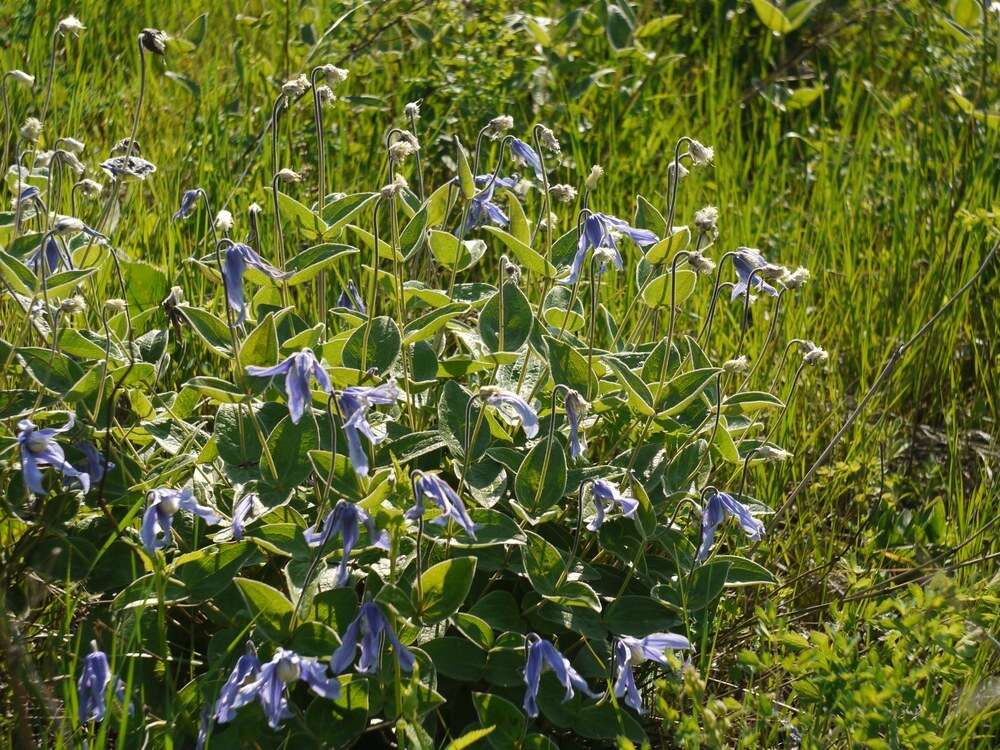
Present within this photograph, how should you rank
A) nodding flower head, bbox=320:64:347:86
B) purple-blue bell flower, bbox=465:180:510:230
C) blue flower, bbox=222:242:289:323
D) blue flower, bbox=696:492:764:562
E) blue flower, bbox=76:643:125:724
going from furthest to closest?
purple-blue bell flower, bbox=465:180:510:230 < nodding flower head, bbox=320:64:347:86 < blue flower, bbox=696:492:764:562 < blue flower, bbox=222:242:289:323 < blue flower, bbox=76:643:125:724

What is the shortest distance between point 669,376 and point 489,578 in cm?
56

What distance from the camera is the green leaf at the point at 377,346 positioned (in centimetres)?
208

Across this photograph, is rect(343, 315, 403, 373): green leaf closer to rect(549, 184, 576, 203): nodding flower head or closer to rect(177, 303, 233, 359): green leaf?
rect(177, 303, 233, 359): green leaf

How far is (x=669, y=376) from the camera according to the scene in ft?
7.62

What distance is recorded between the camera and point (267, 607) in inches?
70.9

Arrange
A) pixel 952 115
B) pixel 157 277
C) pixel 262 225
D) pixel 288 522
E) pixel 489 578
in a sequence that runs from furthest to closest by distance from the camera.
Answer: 1. pixel 952 115
2. pixel 262 225
3. pixel 157 277
4. pixel 489 578
5. pixel 288 522

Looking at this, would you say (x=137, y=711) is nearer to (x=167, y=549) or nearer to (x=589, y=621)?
(x=167, y=549)

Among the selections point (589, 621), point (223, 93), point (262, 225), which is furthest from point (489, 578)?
point (223, 93)

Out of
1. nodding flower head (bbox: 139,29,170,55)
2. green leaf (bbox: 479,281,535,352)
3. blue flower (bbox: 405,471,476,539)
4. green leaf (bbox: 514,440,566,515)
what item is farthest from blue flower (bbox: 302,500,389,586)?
nodding flower head (bbox: 139,29,170,55)

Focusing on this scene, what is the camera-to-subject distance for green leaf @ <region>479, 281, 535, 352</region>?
7.30 feet

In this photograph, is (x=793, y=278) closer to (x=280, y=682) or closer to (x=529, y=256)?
(x=529, y=256)

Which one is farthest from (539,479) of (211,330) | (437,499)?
(211,330)

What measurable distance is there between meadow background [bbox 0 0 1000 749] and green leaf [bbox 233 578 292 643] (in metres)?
0.36

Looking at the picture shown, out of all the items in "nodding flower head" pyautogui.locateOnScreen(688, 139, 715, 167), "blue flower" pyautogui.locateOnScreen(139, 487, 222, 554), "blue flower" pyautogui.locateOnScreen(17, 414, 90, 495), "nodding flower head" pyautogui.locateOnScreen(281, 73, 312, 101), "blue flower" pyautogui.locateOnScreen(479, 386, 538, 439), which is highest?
"nodding flower head" pyautogui.locateOnScreen(281, 73, 312, 101)
